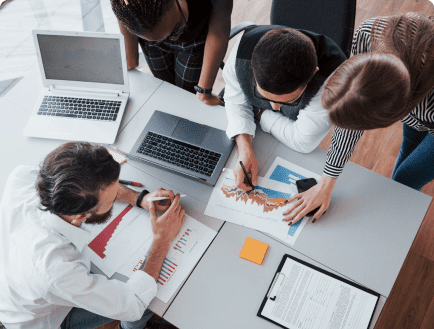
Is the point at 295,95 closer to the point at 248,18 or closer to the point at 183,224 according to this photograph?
the point at 183,224

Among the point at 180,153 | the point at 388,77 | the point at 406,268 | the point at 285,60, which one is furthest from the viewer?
the point at 406,268

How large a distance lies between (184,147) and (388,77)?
0.83 metres

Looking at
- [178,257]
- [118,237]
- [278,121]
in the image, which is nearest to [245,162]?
[278,121]

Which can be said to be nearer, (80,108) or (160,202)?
(160,202)

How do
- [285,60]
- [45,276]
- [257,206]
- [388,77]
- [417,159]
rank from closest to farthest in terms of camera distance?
[388,77], [45,276], [285,60], [257,206], [417,159]

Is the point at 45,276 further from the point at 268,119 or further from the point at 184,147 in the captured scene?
the point at 268,119

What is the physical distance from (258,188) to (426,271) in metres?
1.17

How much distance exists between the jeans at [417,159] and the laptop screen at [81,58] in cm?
135

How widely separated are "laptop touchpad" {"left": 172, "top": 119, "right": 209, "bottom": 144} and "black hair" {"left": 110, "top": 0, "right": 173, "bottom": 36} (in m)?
0.44

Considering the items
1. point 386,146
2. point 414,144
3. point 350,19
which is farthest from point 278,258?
point 386,146

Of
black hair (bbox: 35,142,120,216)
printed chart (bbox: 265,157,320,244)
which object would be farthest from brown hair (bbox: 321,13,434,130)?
black hair (bbox: 35,142,120,216)

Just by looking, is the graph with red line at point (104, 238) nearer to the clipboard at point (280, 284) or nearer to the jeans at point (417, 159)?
the clipboard at point (280, 284)

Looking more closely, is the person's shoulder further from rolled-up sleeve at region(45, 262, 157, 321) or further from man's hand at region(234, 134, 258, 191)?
man's hand at region(234, 134, 258, 191)

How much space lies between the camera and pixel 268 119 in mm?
1530
